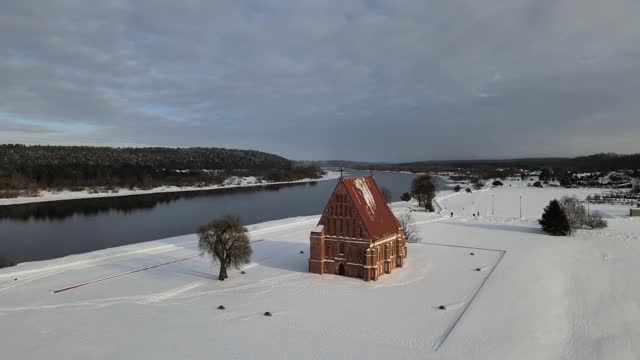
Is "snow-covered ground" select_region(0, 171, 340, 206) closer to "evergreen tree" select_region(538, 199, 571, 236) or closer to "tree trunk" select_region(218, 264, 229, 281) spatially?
"tree trunk" select_region(218, 264, 229, 281)

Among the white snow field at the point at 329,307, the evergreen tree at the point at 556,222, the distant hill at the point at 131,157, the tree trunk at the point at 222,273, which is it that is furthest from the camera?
the distant hill at the point at 131,157

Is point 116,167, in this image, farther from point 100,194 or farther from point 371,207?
point 371,207

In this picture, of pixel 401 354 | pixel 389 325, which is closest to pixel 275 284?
pixel 389 325

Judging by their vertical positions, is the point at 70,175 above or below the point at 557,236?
above

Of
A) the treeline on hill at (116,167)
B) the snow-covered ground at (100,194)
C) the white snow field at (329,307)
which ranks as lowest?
the white snow field at (329,307)

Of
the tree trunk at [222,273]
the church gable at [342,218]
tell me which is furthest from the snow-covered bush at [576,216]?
the tree trunk at [222,273]

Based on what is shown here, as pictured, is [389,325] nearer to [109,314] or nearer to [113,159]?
[109,314]

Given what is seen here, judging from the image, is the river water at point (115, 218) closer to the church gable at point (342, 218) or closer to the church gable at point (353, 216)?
the church gable at point (342, 218)
